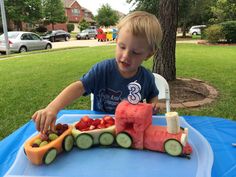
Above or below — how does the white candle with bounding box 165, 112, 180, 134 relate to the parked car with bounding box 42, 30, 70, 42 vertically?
above

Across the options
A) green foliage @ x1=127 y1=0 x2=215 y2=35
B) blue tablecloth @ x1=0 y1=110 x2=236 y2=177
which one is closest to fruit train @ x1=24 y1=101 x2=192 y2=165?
blue tablecloth @ x1=0 y1=110 x2=236 y2=177

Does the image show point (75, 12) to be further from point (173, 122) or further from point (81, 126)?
point (173, 122)

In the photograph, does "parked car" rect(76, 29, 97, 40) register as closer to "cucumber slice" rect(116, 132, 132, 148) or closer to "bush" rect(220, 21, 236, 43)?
"bush" rect(220, 21, 236, 43)

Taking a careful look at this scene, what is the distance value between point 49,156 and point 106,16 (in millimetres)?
40046

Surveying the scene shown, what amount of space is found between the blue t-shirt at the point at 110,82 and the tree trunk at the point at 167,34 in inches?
88.0

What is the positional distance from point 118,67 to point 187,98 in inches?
89.0

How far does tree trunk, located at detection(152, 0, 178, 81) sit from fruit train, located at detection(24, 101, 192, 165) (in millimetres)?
2746

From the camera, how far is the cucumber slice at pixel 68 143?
120 cm

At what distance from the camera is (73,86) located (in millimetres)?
1473

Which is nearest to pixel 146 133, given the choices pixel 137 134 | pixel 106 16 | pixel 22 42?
pixel 137 134

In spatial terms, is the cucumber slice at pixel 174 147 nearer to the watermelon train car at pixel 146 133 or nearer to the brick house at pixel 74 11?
the watermelon train car at pixel 146 133

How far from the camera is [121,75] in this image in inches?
65.9

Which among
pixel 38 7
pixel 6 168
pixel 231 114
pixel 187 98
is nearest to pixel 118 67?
pixel 6 168

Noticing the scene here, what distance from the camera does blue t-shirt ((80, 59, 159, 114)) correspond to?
5.35 ft
